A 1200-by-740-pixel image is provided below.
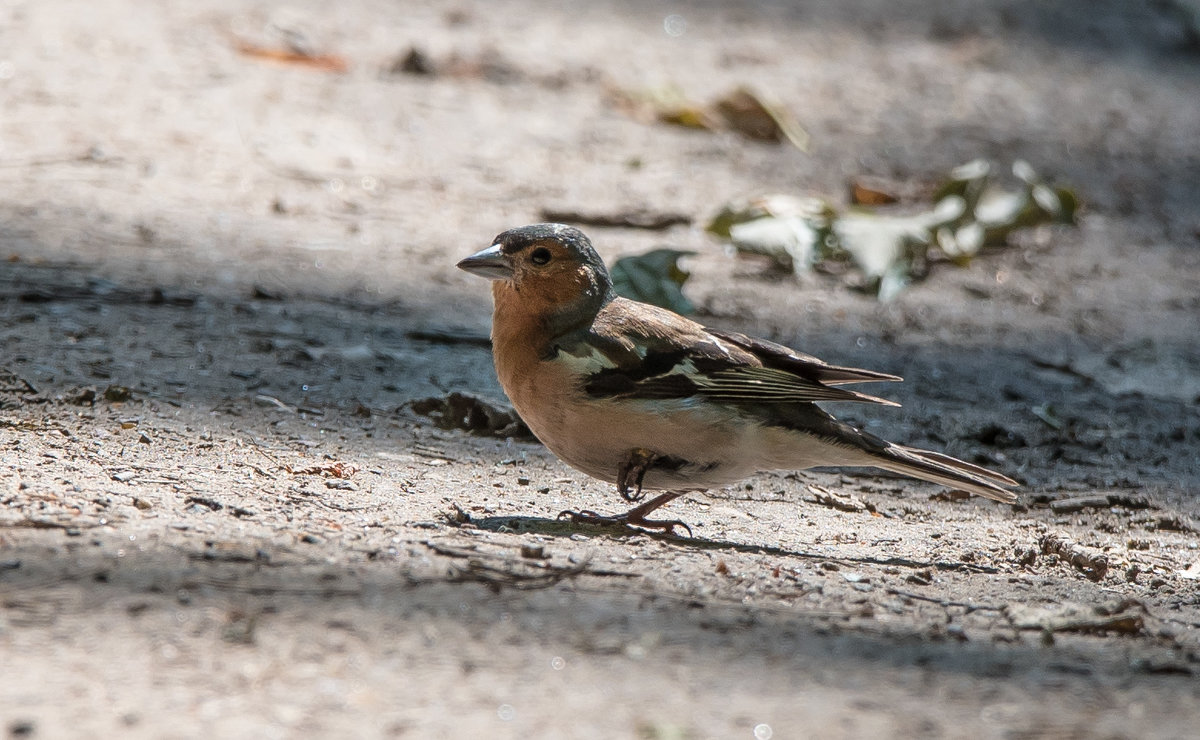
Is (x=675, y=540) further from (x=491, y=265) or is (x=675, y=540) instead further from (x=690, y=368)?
(x=491, y=265)

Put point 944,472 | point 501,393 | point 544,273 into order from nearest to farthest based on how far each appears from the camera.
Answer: point 944,472, point 544,273, point 501,393

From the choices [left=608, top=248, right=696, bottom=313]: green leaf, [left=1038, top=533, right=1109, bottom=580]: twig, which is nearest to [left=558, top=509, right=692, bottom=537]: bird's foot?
[left=1038, top=533, right=1109, bottom=580]: twig

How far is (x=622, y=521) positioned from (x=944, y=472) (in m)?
1.01

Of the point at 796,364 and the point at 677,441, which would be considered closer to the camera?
the point at 677,441

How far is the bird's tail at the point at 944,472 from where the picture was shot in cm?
424

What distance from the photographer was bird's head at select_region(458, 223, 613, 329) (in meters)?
4.45

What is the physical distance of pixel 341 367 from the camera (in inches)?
208

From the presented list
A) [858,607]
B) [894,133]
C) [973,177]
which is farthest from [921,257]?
[858,607]

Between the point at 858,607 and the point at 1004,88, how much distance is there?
7.27 metres

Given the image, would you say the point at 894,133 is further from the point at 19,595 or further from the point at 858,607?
the point at 19,595

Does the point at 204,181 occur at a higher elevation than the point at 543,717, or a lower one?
higher

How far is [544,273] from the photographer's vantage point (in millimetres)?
4473

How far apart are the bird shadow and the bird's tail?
0.33m

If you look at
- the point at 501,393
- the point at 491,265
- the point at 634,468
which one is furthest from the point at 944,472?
the point at 501,393
